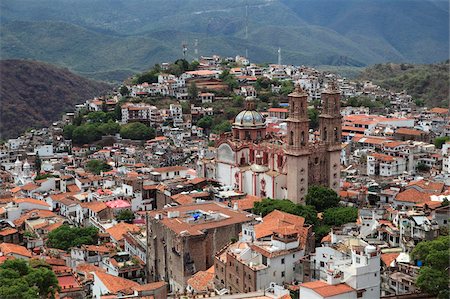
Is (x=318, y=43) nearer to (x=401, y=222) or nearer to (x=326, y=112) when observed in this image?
(x=326, y=112)

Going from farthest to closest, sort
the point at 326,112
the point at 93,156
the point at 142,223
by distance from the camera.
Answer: the point at 93,156 < the point at 326,112 < the point at 142,223

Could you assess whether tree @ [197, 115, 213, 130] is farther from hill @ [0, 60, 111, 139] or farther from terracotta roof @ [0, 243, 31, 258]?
hill @ [0, 60, 111, 139]

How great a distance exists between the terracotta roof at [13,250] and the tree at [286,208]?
30.8 ft

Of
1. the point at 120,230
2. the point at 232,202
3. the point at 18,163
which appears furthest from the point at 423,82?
the point at 120,230

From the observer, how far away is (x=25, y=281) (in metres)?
19.1

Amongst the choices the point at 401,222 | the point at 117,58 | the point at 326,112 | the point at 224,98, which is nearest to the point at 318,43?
the point at 117,58

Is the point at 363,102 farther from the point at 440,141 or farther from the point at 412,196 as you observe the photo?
the point at 412,196

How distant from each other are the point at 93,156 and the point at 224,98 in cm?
1842

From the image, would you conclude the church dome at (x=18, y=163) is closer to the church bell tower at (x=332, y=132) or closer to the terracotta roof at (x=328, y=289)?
the church bell tower at (x=332, y=132)

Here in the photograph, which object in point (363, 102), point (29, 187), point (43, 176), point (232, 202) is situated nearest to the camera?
point (232, 202)

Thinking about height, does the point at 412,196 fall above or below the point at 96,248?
above

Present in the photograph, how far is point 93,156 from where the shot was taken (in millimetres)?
48562

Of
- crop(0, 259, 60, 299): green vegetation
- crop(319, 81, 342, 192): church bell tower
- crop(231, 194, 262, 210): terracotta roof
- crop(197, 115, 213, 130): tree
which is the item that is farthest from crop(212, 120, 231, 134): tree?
crop(0, 259, 60, 299): green vegetation

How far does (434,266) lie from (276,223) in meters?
6.79
